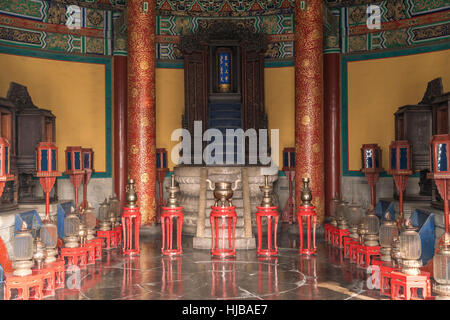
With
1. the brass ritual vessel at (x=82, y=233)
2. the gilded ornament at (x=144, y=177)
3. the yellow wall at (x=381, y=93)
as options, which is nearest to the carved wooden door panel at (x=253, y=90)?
the yellow wall at (x=381, y=93)

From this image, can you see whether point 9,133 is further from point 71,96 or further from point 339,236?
point 339,236

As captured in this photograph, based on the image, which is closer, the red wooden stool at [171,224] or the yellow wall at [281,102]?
the red wooden stool at [171,224]

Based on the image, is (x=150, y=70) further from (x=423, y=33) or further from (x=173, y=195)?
(x=423, y=33)

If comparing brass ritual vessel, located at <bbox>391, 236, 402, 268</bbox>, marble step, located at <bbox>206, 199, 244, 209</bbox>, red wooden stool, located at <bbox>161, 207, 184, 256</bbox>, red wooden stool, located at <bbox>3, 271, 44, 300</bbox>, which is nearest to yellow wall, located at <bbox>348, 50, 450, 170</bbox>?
marble step, located at <bbox>206, 199, 244, 209</bbox>

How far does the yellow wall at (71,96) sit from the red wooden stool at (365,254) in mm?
5339

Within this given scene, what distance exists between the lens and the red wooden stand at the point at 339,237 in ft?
18.9

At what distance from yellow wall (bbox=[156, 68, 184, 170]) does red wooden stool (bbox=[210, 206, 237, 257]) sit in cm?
356

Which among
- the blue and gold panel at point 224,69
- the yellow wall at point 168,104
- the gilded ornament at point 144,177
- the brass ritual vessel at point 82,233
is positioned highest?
the blue and gold panel at point 224,69

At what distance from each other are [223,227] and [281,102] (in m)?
4.27

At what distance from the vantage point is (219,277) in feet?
14.8

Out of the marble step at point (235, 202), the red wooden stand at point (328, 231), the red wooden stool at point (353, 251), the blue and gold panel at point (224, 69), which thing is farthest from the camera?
the blue and gold panel at point (224, 69)

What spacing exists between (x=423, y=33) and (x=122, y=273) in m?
6.26

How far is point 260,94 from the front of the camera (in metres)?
8.62

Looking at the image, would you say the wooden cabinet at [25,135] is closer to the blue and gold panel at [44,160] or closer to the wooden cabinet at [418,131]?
the blue and gold panel at [44,160]
